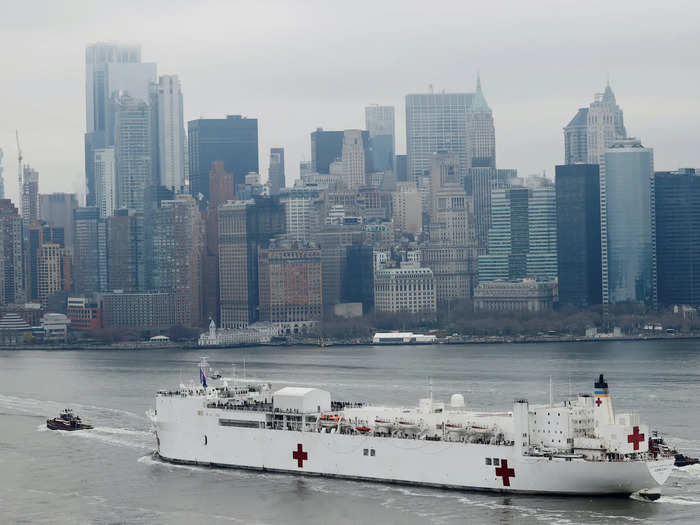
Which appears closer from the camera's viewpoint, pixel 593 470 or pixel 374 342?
pixel 593 470

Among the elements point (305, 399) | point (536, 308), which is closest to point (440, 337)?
point (536, 308)

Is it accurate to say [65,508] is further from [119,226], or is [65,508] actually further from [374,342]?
[119,226]

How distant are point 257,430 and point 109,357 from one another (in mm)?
52757

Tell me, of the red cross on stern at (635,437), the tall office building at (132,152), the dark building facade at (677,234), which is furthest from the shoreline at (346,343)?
the tall office building at (132,152)

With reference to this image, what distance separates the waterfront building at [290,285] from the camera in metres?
116

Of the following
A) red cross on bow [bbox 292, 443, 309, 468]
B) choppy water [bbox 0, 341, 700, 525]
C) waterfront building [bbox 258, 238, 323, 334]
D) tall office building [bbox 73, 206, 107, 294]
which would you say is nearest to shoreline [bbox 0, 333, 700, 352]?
waterfront building [bbox 258, 238, 323, 334]

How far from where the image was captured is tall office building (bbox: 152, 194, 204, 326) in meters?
121

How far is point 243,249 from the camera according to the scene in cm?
12425

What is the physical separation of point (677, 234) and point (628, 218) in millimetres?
3812

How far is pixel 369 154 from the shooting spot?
187375 mm

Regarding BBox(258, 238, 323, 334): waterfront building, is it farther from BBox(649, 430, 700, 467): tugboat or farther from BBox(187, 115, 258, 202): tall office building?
BBox(649, 430, 700, 467): tugboat

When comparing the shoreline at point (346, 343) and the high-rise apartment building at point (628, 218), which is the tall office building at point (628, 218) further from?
the shoreline at point (346, 343)

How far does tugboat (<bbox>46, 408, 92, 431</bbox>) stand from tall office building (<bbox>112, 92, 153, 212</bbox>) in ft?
404

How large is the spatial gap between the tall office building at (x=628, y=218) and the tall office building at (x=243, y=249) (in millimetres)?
27462
